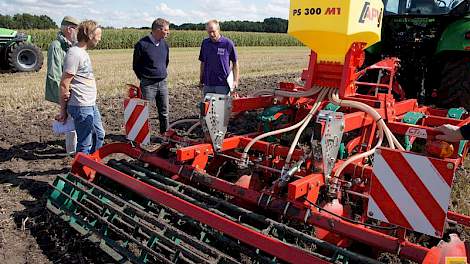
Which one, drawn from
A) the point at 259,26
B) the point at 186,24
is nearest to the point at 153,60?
the point at 186,24

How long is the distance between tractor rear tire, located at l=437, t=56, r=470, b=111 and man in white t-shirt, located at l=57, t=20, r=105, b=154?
152 inches

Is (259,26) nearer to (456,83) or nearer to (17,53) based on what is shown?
(17,53)

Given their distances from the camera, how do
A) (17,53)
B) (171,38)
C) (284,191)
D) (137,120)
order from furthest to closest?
(171,38) < (17,53) < (137,120) < (284,191)

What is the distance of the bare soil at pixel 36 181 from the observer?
317 cm

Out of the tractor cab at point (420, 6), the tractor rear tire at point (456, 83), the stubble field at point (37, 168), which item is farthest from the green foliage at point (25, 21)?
the tractor rear tire at point (456, 83)

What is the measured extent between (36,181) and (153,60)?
77.1 inches

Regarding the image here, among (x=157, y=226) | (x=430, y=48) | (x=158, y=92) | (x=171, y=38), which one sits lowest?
(x=157, y=226)

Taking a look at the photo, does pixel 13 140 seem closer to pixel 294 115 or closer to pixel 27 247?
pixel 27 247

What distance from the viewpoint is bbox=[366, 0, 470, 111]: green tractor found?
518cm

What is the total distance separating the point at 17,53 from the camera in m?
12.8

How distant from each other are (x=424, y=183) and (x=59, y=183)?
277 centimetres

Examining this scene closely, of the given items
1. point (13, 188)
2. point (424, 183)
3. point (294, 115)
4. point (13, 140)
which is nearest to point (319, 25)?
point (294, 115)

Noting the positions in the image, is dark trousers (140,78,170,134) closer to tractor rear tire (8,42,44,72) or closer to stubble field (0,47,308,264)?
stubble field (0,47,308,264)

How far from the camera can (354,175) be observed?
10.5 ft
